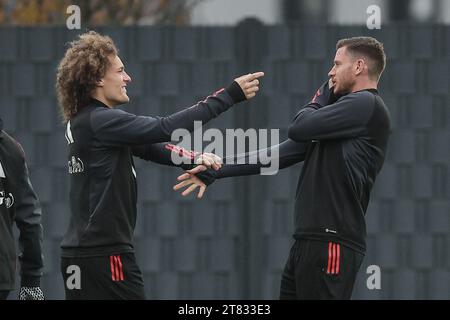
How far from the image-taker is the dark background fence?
360 inches

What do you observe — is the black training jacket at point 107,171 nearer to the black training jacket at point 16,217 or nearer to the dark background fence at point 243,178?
the black training jacket at point 16,217

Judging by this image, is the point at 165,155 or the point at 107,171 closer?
the point at 107,171

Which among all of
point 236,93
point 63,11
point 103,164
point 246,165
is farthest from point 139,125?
point 63,11

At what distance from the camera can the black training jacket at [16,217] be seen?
630cm

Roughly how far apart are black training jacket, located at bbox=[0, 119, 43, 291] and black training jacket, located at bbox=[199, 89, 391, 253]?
143 cm

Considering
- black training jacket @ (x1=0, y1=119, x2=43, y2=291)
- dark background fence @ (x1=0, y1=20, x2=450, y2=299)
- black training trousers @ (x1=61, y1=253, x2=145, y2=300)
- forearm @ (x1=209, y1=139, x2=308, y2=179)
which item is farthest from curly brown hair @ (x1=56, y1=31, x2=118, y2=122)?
dark background fence @ (x1=0, y1=20, x2=450, y2=299)

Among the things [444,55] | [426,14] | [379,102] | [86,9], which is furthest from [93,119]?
[426,14]

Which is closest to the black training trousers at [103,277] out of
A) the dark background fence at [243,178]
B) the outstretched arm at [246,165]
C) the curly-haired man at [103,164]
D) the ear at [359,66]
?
the curly-haired man at [103,164]

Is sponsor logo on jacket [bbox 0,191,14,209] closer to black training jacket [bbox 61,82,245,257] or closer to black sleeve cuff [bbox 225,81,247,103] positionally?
black training jacket [bbox 61,82,245,257]

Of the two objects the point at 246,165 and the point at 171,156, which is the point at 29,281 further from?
the point at 246,165

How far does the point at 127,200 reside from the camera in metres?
6.33

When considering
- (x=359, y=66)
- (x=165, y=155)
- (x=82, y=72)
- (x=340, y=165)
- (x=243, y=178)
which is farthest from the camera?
(x=243, y=178)

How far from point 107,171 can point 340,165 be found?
4.00ft

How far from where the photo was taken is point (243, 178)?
9.12m
